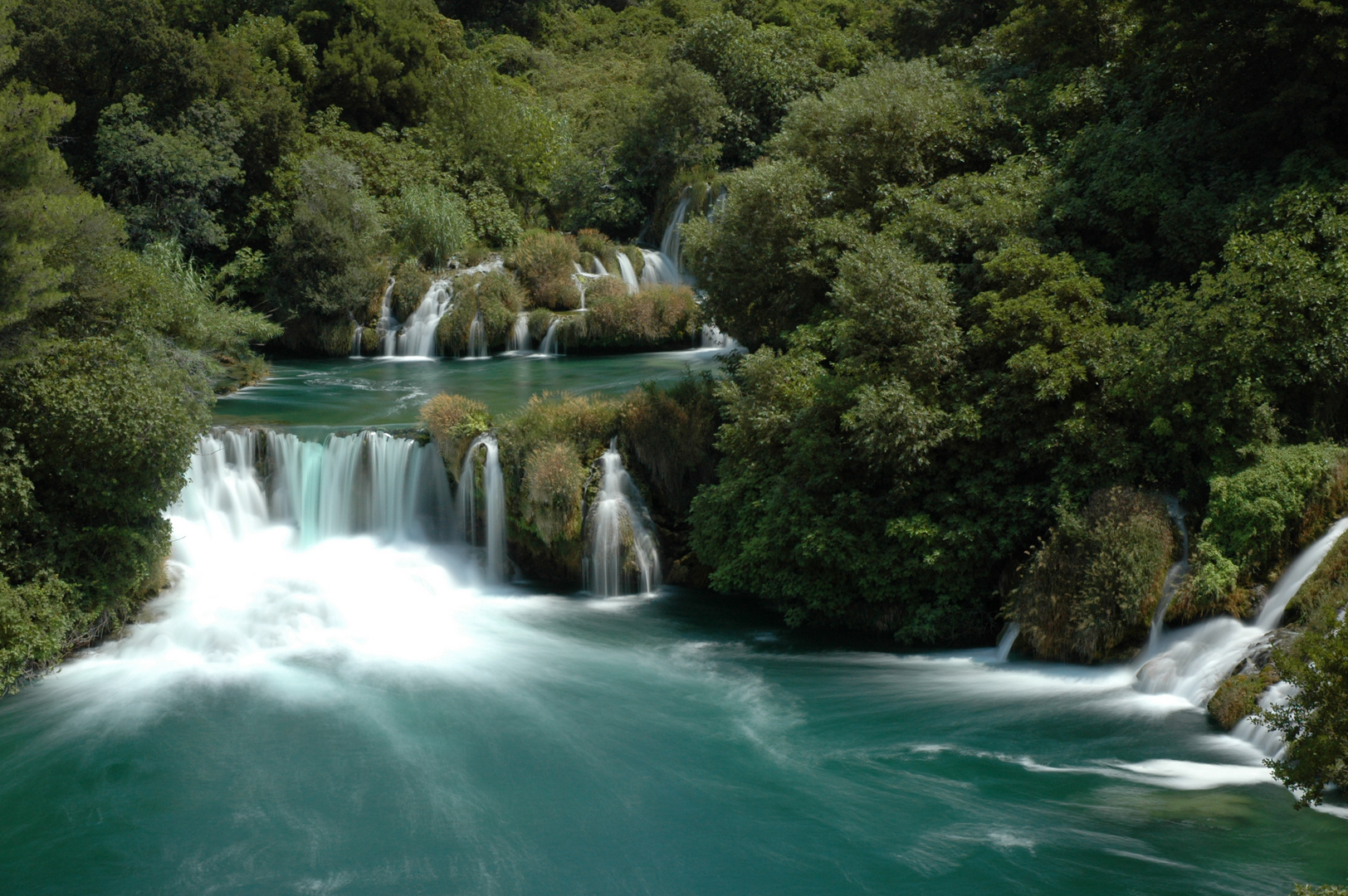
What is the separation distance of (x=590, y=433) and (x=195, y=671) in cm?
768

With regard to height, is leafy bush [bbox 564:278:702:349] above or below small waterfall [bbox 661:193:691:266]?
below

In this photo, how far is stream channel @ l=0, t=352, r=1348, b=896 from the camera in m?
10.4

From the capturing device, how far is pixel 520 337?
33312 millimetres

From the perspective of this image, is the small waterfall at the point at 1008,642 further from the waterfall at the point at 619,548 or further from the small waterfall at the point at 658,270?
the small waterfall at the point at 658,270

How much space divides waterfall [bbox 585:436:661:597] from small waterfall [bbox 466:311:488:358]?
611 inches

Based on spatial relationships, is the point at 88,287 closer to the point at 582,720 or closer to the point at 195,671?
the point at 195,671

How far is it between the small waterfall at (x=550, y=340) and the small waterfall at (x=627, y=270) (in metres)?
3.83

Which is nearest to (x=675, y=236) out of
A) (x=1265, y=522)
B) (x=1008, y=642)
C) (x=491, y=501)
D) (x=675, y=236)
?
(x=675, y=236)

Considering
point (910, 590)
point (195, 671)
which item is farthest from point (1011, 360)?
point (195, 671)

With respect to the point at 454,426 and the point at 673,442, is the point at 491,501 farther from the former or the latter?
the point at 673,442

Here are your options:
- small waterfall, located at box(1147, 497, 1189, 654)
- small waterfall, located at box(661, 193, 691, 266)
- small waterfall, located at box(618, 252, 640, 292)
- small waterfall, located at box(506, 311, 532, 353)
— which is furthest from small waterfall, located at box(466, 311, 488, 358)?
small waterfall, located at box(1147, 497, 1189, 654)

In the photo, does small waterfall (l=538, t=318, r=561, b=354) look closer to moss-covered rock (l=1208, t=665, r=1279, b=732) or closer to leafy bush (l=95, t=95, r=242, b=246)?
leafy bush (l=95, t=95, r=242, b=246)

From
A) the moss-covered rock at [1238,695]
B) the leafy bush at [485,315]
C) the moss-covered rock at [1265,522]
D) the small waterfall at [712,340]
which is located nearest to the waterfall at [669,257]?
the small waterfall at [712,340]

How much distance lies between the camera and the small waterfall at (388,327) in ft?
111
